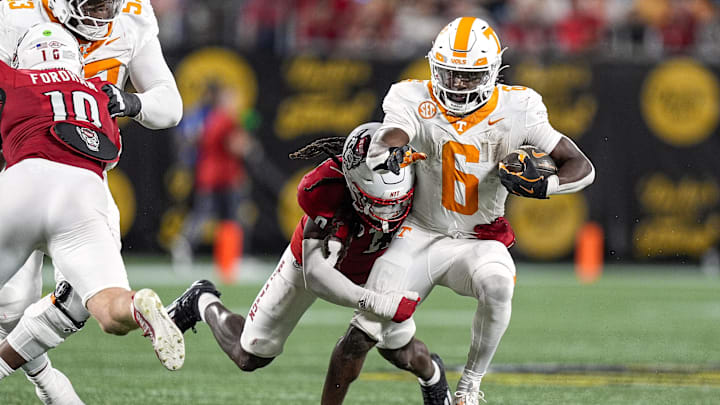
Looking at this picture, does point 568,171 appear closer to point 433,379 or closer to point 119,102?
point 433,379

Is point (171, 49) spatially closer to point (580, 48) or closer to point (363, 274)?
point (580, 48)

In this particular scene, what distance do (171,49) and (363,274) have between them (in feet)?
23.2

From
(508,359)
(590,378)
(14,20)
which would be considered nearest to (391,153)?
(14,20)

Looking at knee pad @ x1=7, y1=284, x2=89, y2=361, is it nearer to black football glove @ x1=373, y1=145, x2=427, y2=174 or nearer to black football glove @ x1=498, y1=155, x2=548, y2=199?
black football glove @ x1=373, y1=145, x2=427, y2=174

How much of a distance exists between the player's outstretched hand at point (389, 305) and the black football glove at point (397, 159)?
0.47 metres

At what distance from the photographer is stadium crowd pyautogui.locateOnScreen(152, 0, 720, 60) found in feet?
38.5

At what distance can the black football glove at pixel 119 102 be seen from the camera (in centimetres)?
408

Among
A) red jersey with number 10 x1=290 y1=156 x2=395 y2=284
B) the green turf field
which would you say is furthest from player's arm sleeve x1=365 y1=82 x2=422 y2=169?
the green turf field

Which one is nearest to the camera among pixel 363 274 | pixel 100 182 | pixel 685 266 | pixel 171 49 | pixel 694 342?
pixel 100 182

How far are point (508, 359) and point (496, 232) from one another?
6.71 feet

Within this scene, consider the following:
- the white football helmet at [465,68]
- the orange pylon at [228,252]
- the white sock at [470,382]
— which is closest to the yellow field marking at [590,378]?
the white sock at [470,382]

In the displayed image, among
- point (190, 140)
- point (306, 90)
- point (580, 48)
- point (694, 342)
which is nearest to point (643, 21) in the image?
point (580, 48)

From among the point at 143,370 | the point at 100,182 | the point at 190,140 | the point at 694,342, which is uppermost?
the point at 100,182

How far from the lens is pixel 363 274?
466 centimetres
